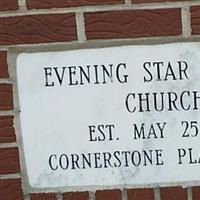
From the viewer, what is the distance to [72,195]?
2070 mm

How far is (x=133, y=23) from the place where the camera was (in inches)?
77.6

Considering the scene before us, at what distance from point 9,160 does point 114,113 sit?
0.35 m

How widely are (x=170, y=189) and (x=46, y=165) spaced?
0.39 metres

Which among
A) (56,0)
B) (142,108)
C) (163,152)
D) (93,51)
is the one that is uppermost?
(56,0)

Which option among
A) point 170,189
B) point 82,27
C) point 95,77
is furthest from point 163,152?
point 82,27

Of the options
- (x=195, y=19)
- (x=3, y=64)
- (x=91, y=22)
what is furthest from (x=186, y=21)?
(x=3, y=64)

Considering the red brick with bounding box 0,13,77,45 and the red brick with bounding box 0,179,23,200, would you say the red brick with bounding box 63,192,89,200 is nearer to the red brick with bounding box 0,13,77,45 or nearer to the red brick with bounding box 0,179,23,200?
the red brick with bounding box 0,179,23,200

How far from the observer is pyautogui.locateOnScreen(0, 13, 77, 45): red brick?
77.9 inches

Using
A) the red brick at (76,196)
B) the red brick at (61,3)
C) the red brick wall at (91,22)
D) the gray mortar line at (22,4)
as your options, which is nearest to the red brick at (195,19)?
the red brick wall at (91,22)

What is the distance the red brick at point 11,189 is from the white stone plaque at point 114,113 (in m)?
0.07

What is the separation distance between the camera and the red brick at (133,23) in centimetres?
196

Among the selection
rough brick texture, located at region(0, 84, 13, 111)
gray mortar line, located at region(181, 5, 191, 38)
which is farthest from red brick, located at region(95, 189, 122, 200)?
gray mortar line, located at region(181, 5, 191, 38)

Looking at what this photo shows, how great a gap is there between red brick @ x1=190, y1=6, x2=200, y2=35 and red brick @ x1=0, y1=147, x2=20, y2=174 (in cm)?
65

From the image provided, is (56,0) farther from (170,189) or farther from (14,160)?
(170,189)
